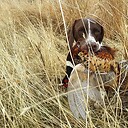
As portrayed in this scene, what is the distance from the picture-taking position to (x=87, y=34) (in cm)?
122

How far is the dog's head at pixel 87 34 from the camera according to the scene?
121 cm

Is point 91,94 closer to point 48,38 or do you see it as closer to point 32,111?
point 32,111

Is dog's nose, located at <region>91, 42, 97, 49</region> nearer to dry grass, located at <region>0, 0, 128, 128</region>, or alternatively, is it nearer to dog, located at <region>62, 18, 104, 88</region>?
dog, located at <region>62, 18, 104, 88</region>

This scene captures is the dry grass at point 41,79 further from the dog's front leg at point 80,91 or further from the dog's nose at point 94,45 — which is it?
the dog's nose at point 94,45

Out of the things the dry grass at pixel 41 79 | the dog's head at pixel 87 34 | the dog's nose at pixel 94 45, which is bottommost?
the dry grass at pixel 41 79

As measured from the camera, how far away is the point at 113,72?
1.23 metres

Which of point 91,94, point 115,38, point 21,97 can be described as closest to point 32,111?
point 21,97

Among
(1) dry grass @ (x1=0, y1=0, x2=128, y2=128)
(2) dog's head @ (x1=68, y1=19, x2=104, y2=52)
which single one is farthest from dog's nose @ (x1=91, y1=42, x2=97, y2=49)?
(1) dry grass @ (x1=0, y1=0, x2=128, y2=128)

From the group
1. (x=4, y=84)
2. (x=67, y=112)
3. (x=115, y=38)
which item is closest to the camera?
(x=67, y=112)

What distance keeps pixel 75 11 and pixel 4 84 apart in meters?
1.03

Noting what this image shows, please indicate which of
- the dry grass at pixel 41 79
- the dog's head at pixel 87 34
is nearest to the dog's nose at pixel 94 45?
the dog's head at pixel 87 34

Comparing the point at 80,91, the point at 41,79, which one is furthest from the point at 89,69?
the point at 41,79

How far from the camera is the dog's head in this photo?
1.21 meters

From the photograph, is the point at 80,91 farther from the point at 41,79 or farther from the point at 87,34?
the point at 41,79
